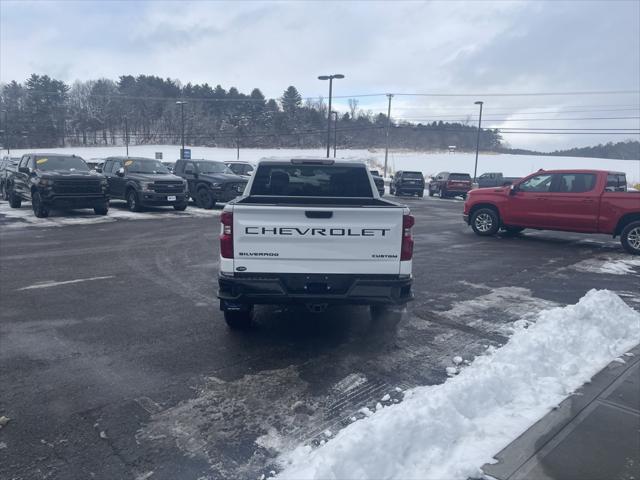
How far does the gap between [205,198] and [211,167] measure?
150cm

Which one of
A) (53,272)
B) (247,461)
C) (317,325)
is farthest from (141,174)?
(247,461)

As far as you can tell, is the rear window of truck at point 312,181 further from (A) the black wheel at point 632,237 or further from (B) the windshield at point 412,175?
(B) the windshield at point 412,175

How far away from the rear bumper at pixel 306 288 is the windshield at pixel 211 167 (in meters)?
16.4

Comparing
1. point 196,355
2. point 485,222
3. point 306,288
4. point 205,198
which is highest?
point 306,288

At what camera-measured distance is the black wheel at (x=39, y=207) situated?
15.6 meters

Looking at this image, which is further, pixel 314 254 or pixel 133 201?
pixel 133 201

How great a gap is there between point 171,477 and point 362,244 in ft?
8.75

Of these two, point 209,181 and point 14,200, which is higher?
point 209,181

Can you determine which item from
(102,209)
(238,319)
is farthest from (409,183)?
(238,319)

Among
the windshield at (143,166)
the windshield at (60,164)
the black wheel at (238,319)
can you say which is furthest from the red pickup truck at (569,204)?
the windshield at (60,164)

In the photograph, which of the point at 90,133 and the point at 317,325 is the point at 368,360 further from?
the point at 90,133

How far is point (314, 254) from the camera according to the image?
4848mm

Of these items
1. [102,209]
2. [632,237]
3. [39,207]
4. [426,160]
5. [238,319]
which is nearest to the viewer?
[238,319]

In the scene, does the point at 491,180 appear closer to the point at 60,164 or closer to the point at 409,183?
the point at 409,183
